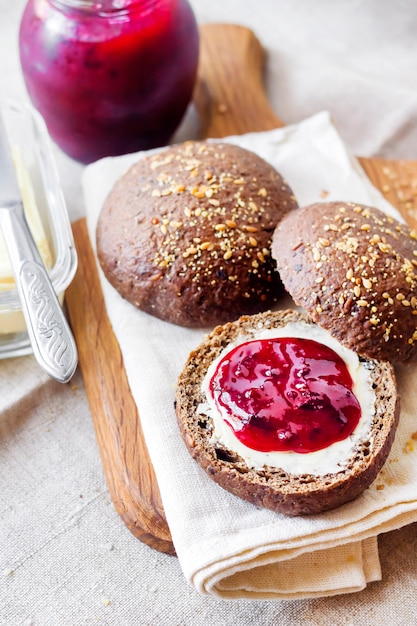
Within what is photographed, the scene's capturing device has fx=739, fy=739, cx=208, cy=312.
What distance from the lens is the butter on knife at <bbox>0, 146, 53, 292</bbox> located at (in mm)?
2502

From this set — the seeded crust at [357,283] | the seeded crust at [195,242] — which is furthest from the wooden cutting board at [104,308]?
the seeded crust at [357,283]

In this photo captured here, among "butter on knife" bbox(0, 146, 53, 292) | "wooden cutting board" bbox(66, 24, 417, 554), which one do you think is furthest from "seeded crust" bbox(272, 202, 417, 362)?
"butter on knife" bbox(0, 146, 53, 292)

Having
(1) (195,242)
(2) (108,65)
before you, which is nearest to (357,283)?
(1) (195,242)

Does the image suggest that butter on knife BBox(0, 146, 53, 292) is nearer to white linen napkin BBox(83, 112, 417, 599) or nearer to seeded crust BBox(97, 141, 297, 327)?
seeded crust BBox(97, 141, 297, 327)

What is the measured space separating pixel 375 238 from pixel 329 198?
65 centimetres

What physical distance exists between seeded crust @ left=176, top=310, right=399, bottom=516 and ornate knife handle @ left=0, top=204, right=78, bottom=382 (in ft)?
1.24

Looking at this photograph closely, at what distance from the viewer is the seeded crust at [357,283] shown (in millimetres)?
2252

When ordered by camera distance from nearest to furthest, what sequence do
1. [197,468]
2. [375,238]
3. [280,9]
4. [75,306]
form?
[197,468] < [375,238] < [75,306] < [280,9]

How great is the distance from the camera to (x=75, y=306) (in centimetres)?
283

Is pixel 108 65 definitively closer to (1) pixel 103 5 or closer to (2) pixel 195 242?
(1) pixel 103 5

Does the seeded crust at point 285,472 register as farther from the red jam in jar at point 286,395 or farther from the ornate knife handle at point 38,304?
the ornate knife handle at point 38,304

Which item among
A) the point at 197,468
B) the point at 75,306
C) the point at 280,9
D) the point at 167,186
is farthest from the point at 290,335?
the point at 280,9

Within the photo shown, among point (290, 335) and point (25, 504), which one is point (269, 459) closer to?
point (290, 335)

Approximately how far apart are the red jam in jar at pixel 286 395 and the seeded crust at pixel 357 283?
4.3 inches
